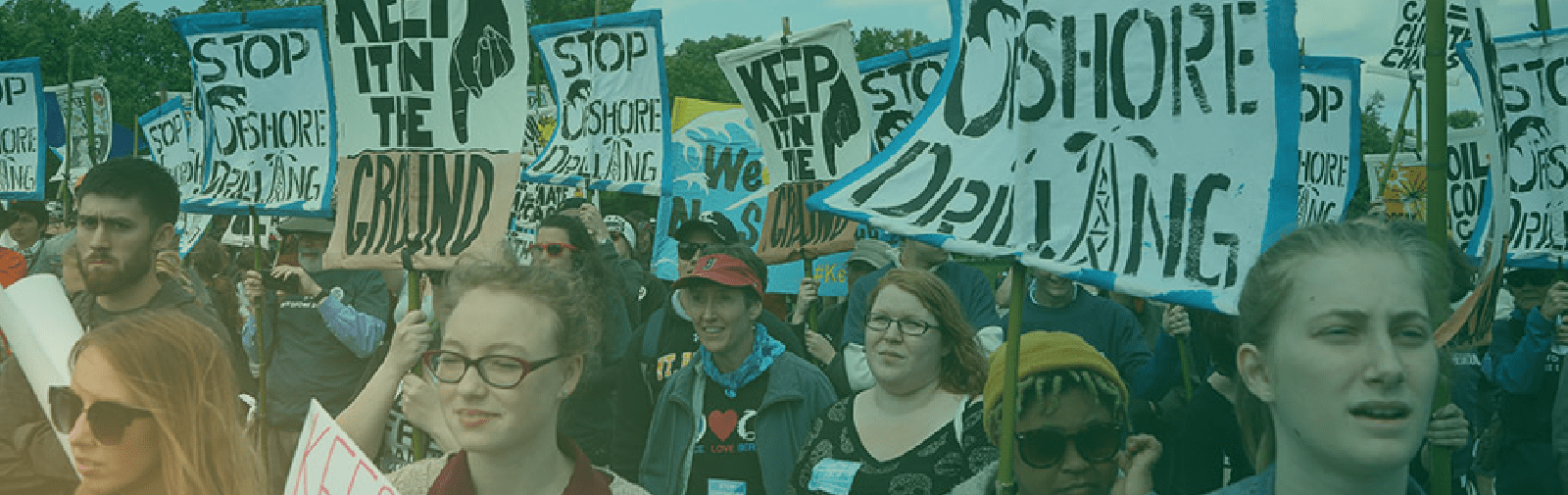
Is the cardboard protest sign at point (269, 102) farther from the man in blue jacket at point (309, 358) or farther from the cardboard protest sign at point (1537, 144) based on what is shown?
the cardboard protest sign at point (1537, 144)

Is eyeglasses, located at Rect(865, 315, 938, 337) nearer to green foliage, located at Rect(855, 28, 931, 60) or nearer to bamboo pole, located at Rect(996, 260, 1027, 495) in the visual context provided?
bamboo pole, located at Rect(996, 260, 1027, 495)

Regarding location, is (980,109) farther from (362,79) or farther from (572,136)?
(572,136)

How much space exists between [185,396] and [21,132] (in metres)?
12.0

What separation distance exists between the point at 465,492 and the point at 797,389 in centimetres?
244

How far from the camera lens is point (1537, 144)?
6.32 meters

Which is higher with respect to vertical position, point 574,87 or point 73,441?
point 574,87

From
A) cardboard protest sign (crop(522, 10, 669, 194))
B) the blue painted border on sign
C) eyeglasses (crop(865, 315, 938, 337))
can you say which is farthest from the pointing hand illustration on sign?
cardboard protest sign (crop(522, 10, 669, 194))

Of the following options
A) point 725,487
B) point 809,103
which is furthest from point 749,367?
point 809,103

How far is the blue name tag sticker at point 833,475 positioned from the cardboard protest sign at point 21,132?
427 inches

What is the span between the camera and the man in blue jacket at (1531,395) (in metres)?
6.88

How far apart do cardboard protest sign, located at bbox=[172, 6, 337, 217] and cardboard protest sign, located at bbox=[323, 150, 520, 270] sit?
271 centimetres

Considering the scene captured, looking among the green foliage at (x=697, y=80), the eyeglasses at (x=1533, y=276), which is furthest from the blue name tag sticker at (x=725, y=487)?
the green foliage at (x=697, y=80)

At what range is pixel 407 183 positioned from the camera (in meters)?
5.24

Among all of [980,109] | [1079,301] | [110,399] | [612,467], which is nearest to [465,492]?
[110,399]
